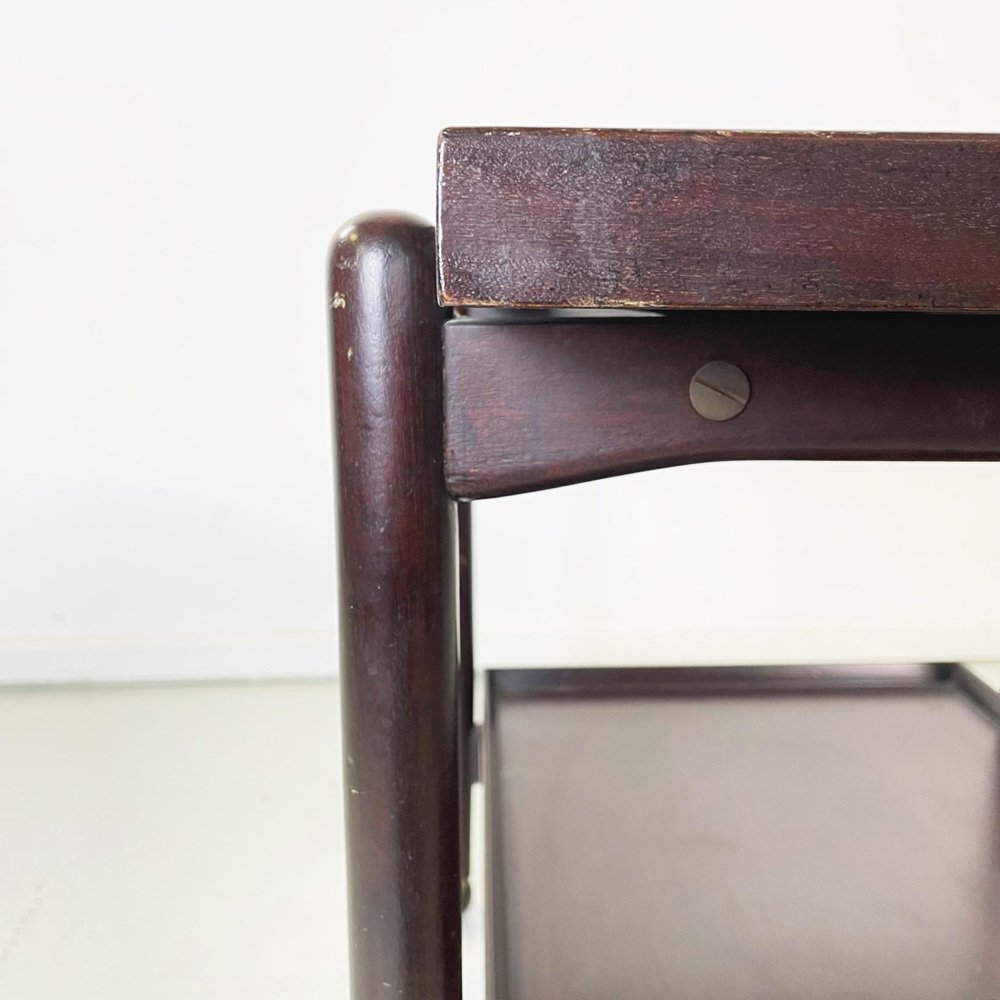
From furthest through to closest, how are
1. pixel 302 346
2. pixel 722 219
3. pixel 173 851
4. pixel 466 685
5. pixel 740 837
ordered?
1. pixel 302 346
2. pixel 173 851
3. pixel 466 685
4. pixel 740 837
5. pixel 722 219

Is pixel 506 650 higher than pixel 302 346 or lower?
lower

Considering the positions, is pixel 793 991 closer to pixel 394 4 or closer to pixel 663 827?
pixel 663 827

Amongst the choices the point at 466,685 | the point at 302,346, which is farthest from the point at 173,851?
the point at 302,346

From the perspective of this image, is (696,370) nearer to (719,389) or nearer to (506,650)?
(719,389)

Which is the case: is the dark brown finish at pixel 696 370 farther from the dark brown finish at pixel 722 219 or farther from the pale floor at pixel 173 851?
the pale floor at pixel 173 851

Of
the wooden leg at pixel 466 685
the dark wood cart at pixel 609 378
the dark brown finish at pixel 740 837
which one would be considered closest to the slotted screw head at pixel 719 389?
the dark wood cart at pixel 609 378

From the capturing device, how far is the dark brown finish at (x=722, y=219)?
0.94ft

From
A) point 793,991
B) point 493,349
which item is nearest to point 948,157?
point 493,349

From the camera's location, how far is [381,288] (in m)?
0.34

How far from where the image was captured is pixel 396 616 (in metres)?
0.37

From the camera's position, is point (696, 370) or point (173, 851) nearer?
point (696, 370)

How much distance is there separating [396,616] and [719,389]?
129 millimetres

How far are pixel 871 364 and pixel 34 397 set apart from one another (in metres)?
1.53

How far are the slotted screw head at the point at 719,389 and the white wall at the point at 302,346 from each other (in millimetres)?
1340
